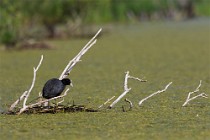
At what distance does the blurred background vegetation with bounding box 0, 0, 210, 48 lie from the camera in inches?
482

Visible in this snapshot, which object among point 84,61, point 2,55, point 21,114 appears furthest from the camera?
point 2,55

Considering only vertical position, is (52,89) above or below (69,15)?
below

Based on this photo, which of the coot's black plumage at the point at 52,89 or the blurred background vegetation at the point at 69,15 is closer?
the coot's black plumage at the point at 52,89

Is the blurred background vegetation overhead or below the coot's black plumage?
overhead

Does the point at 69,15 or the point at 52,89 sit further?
the point at 69,15

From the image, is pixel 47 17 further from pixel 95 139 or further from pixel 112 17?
pixel 95 139

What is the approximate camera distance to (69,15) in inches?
658

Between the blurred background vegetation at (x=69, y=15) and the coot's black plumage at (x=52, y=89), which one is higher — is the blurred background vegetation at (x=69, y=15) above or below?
above

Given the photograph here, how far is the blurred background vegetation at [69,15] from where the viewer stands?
1223 centimetres

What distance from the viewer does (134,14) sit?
992 inches

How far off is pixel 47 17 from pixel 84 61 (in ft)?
20.7

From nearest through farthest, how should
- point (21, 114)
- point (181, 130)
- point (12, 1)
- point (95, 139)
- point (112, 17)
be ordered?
point (95, 139)
point (181, 130)
point (21, 114)
point (12, 1)
point (112, 17)

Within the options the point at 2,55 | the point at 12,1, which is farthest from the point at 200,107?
the point at 12,1

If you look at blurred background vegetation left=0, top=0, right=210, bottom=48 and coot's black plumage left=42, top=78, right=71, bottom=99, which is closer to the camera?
coot's black plumage left=42, top=78, right=71, bottom=99
